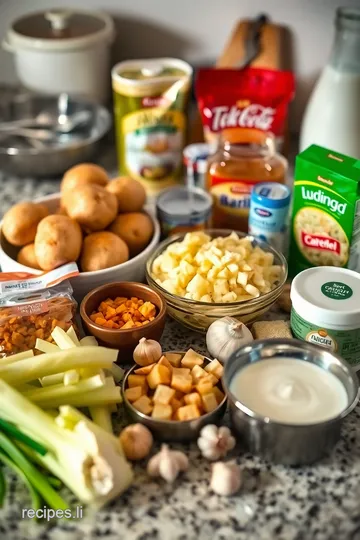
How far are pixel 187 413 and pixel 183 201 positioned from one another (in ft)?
1.67

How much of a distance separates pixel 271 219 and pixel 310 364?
0.32 meters

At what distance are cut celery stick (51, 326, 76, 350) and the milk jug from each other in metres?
0.66

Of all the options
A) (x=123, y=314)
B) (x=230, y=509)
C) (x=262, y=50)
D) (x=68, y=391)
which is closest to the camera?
(x=230, y=509)

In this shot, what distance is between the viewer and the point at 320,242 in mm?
1161

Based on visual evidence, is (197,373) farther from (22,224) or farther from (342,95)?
(342,95)

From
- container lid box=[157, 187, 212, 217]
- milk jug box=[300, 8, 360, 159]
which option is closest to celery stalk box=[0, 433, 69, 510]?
container lid box=[157, 187, 212, 217]

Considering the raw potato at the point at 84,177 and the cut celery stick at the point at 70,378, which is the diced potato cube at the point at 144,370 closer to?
the cut celery stick at the point at 70,378

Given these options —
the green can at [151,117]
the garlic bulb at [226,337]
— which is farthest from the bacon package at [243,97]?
the garlic bulb at [226,337]

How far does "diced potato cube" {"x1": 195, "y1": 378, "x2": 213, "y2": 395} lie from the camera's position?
952 millimetres

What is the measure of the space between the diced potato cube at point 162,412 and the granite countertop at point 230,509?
2.3 inches

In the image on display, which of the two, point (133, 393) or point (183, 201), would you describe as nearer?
point (133, 393)

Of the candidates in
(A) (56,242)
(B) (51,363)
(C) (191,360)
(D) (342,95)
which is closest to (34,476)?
(B) (51,363)

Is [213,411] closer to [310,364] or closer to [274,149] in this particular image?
[310,364]

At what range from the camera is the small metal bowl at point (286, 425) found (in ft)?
2.86
